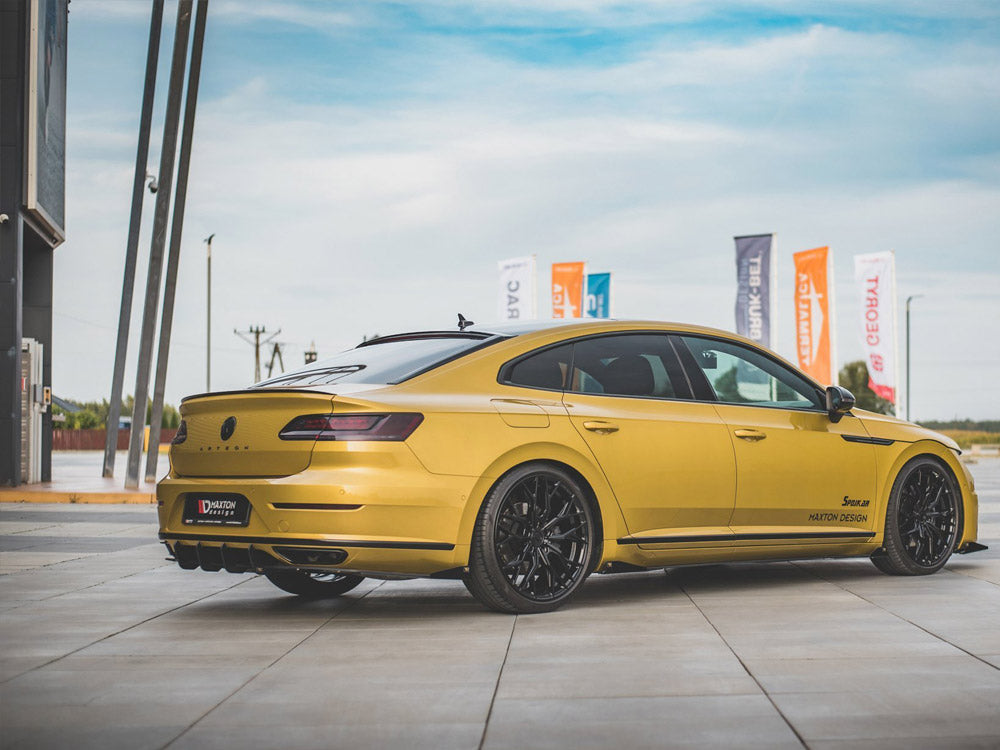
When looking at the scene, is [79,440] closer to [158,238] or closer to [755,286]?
[755,286]

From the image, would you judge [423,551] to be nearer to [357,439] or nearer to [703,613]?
[357,439]

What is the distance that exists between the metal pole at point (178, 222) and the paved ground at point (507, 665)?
14.2 m

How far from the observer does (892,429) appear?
8.52 metres

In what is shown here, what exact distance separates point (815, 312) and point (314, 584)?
28919mm

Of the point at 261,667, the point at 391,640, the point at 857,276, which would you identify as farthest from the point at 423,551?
the point at 857,276

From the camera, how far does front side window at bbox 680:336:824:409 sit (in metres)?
7.88

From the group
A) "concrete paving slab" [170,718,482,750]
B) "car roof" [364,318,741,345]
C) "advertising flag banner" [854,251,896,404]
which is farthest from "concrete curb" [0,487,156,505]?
"advertising flag banner" [854,251,896,404]

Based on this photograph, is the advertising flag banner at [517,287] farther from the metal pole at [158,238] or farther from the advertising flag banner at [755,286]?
the metal pole at [158,238]

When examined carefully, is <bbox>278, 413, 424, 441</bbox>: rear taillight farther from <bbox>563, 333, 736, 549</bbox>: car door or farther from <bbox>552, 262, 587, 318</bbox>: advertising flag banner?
<bbox>552, 262, 587, 318</bbox>: advertising flag banner

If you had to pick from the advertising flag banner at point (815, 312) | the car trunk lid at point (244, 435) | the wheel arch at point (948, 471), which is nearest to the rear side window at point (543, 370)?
the car trunk lid at point (244, 435)

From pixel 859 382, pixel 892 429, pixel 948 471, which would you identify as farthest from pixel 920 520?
pixel 859 382

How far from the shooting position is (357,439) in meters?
6.39

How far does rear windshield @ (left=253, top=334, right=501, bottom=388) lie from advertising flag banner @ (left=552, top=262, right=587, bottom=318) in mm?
33174

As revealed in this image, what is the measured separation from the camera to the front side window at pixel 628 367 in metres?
7.35
